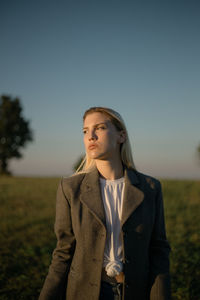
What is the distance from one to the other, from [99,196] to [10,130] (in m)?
49.0

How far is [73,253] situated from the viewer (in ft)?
8.50

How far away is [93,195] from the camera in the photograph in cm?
254

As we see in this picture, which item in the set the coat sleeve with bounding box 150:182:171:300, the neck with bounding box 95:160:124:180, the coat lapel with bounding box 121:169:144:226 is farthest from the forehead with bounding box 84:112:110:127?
the coat sleeve with bounding box 150:182:171:300

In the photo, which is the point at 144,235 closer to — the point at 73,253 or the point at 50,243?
the point at 73,253

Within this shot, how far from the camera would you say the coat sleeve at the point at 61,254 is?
237 cm

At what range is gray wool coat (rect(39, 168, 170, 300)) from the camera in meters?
2.36

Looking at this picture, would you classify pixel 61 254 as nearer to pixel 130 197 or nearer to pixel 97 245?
pixel 97 245

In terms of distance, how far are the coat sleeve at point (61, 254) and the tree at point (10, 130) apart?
1869 inches

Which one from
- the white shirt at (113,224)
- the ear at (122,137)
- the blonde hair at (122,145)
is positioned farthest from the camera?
the ear at (122,137)

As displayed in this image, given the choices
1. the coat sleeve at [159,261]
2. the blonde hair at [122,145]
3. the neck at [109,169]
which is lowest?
the coat sleeve at [159,261]

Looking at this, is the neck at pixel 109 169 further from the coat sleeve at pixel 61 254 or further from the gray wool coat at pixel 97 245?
the coat sleeve at pixel 61 254

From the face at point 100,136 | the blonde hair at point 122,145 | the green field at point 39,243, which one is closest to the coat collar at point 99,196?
the blonde hair at point 122,145

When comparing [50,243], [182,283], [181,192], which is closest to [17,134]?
[181,192]

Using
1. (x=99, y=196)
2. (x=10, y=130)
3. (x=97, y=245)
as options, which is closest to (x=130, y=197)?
(x=99, y=196)
